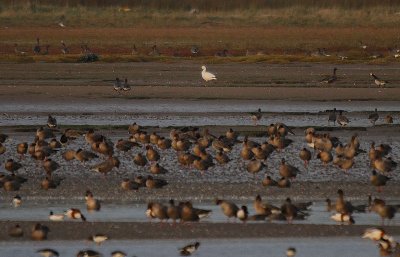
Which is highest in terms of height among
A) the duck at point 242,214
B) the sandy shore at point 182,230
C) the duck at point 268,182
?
the duck at point 242,214

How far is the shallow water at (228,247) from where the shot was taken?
11.8 meters

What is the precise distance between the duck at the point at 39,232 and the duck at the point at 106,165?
3963 millimetres

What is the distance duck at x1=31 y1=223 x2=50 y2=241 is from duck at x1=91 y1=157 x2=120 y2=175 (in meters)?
3.96

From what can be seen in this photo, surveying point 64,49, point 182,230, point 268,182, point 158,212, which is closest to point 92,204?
point 158,212

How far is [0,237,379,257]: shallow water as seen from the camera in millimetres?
11766

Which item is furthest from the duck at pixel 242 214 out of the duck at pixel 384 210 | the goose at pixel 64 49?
the goose at pixel 64 49

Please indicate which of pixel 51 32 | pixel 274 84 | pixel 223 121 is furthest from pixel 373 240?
pixel 51 32

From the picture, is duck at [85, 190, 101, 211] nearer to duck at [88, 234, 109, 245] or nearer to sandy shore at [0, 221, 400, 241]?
sandy shore at [0, 221, 400, 241]

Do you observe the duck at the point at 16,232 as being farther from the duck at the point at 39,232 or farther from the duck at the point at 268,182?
the duck at the point at 268,182

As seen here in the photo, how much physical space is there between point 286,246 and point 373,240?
3.40ft

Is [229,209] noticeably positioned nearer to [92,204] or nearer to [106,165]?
[92,204]

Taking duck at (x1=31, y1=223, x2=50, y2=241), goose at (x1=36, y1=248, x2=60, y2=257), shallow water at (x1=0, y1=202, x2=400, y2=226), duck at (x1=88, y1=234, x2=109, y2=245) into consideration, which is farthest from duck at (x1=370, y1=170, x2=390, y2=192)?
goose at (x1=36, y1=248, x2=60, y2=257)

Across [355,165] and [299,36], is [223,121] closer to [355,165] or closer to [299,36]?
[355,165]

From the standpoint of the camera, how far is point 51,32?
178 feet
